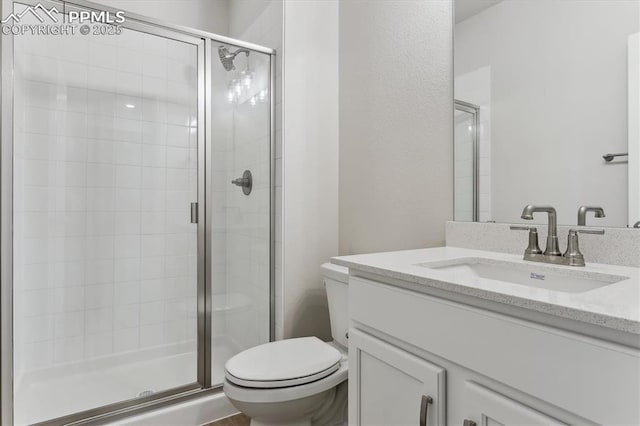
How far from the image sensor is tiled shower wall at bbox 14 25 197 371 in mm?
1748

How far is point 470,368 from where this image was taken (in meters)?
0.71

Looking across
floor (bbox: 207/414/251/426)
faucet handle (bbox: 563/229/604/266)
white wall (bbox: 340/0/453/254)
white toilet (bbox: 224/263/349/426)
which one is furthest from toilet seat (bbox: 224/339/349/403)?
faucet handle (bbox: 563/229/604/266)

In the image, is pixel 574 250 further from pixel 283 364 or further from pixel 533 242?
pixel 283 364

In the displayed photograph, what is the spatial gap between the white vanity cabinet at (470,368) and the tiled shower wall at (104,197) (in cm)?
116

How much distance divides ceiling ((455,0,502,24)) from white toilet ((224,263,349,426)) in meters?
1.11

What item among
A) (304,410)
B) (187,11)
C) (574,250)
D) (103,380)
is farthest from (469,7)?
(103,380)

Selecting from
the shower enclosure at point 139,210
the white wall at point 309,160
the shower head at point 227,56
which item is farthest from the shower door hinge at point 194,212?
the shower head at point 227,56

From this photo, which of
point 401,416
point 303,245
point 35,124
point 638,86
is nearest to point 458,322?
point 401,416

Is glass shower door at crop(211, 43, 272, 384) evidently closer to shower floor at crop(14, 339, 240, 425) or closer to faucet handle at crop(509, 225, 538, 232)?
shower floor at crop(14, 339, 240, 425)

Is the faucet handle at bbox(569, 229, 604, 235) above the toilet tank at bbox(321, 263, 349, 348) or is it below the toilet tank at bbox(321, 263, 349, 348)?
above

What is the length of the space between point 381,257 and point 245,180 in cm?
109

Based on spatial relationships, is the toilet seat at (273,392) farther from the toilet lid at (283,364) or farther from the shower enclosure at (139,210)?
the shower enclosure at (139,210)

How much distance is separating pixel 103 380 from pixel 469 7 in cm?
236

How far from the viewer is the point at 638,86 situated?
0.93 metres
